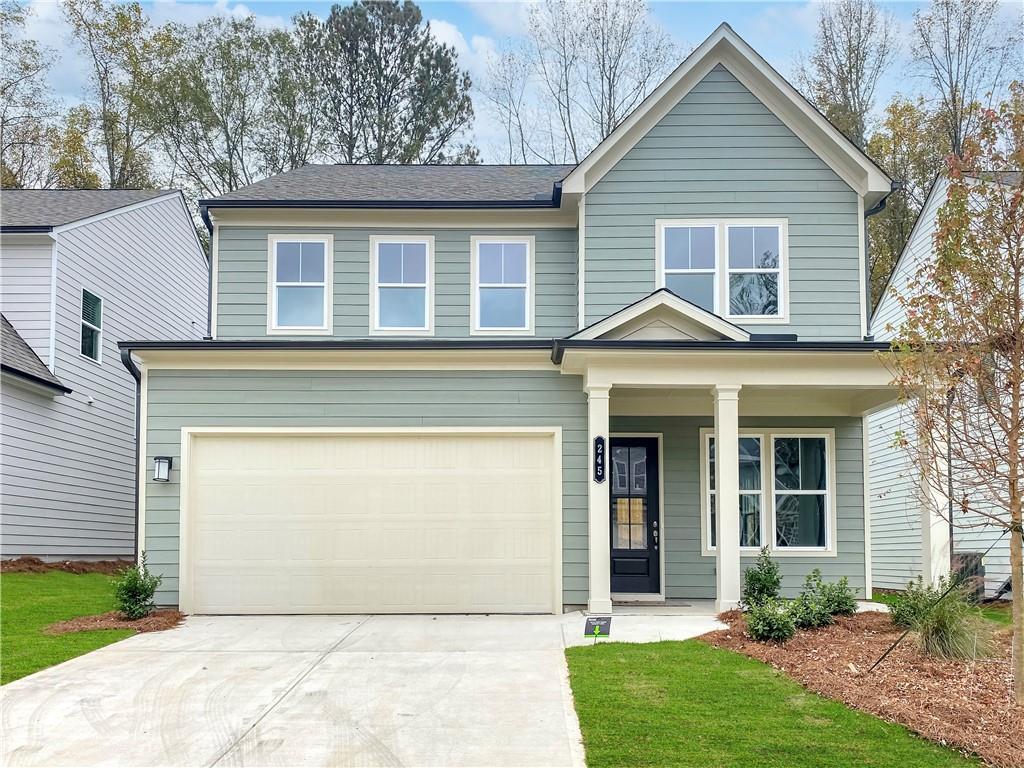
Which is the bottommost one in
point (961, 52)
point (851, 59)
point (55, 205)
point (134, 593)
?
point (134, 593)

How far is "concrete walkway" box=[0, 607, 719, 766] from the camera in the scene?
6.18 meters

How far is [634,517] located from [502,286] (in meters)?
3.85

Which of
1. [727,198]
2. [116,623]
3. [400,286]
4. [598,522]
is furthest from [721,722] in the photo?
[400,286]

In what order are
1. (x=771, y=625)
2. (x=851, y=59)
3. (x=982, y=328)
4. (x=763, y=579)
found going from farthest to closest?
(x=851, y=59), (x=763, y=579), (x=771, y=625), (x=982, y=328)

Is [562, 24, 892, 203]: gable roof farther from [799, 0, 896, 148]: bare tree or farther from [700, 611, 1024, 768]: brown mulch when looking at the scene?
[799, 0, 896, 148]: bare tree

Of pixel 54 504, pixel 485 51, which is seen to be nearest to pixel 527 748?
pixel 54 504

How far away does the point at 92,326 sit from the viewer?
17438 mm

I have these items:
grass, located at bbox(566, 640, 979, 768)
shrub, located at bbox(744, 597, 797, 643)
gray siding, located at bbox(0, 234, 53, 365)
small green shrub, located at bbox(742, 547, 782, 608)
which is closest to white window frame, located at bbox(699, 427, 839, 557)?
small green shrub, located at bbox(742, 547, 782, 608)

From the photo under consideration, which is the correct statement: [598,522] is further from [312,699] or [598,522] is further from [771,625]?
[312,699]

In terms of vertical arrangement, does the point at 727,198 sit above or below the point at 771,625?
above

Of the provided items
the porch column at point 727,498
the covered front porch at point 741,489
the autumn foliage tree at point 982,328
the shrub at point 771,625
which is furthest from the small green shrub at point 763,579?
the autumn foliage tree at point 982,328

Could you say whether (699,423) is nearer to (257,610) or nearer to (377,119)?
(257,610)

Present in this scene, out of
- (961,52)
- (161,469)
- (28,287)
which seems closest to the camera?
(161,469)

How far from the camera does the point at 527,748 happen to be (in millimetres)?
6223
